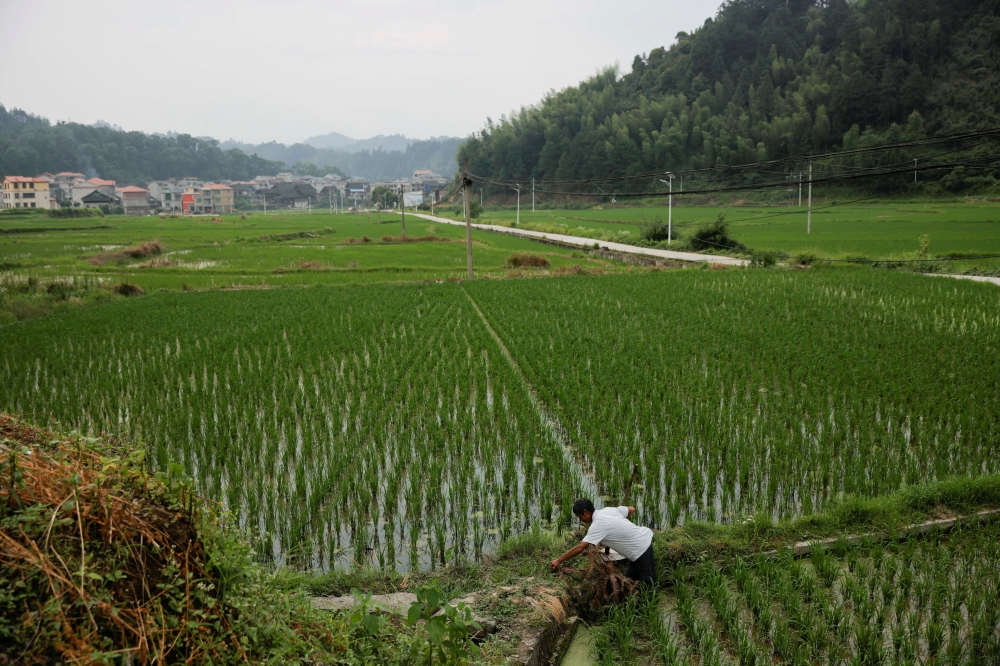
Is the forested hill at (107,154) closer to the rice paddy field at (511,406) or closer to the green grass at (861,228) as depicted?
the green grass at (861,228)

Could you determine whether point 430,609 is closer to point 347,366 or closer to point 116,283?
point 347,366

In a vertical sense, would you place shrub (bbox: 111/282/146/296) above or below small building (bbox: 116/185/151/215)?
below

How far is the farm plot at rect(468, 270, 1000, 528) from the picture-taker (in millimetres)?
5793

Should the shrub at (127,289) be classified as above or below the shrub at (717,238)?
below

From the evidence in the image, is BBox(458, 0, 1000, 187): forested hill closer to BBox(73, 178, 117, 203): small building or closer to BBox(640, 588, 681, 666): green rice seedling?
BBox(73, 178, 117, 203): small building

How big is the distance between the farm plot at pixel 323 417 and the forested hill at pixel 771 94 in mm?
50383

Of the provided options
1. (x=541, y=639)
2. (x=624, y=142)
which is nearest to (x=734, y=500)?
(x=541, y=639)

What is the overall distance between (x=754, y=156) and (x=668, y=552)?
5936cm

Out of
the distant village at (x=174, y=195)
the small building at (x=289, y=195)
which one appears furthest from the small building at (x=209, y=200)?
the small building at (x=289, y=195)

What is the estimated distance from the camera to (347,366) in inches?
392

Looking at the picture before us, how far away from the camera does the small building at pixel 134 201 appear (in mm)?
79750

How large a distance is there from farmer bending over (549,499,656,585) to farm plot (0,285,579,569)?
1.11 metres

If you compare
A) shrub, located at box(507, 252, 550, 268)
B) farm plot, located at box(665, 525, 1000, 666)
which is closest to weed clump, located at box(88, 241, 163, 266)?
shrub, located at box(507, 252, 550, 268)

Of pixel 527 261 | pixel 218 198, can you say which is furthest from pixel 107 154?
pixel 527 261
